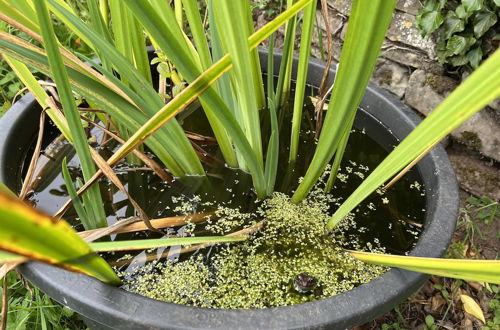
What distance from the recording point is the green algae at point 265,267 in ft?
2.78

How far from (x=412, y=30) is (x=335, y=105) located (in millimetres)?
940

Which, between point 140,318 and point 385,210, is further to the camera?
point 385,210

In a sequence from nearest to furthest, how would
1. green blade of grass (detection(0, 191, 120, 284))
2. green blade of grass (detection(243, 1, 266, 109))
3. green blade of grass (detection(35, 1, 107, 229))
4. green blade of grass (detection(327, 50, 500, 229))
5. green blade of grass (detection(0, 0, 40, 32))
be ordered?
green blade of grass (detection(0, 191, 120, 284))
green blade of grass (detection(327, 50, 500, 229))
green blade of grass (detection(35, 1, 107, 229))
green blade of grass (detection(0, 0, 40, 32))
green blade of grass (detection(243, 1, 266, 109))

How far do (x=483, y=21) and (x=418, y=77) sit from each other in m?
0.29

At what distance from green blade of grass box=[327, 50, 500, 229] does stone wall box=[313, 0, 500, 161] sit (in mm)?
871

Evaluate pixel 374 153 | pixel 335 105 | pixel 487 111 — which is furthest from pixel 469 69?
pixel 335 105

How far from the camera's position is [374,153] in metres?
1.18

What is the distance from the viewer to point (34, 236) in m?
0.29

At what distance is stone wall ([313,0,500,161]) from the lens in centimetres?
138

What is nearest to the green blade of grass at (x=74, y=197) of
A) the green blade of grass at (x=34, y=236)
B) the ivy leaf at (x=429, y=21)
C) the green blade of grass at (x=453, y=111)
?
the green blade of grass at (x=34, y=236)

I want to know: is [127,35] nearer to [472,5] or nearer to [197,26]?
[197,26]

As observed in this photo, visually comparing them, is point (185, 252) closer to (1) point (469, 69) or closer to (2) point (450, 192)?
(2) point (450, 192)

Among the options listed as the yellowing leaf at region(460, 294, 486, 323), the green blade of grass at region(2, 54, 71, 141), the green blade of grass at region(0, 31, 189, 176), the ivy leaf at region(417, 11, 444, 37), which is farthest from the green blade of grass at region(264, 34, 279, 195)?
the yellowing leaf at region(460, 294, 486, 323)

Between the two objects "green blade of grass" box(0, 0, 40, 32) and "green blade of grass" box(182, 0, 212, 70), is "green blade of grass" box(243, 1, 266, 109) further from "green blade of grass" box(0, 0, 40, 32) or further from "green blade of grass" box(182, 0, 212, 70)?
"green blade of grass" box(0, 0, 40, 32)
